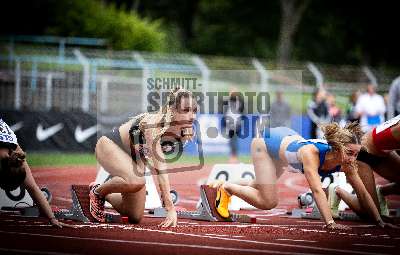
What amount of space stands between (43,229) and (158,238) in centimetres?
143

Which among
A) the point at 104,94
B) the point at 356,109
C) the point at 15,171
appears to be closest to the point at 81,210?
the point at 15,171

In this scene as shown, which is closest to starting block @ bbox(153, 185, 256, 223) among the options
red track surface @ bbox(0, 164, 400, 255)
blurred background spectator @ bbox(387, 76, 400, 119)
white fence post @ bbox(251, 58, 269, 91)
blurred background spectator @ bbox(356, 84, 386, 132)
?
red track surface @ bbox(0, 164, 400, 255)

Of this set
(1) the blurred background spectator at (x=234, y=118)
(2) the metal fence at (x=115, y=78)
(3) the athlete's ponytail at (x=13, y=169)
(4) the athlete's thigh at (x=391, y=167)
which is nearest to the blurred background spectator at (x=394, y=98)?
(4) the athlete's thigh at (x=391, y=167)

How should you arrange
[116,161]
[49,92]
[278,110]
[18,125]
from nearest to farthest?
[116,161] < [18,125] < [49,92] < [278,110]

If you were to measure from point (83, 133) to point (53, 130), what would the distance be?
97 cm

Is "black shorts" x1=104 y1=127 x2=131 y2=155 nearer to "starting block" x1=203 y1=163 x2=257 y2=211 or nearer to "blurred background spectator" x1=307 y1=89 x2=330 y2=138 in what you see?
"starting block" x1=203 y1=163 x2=257 y2=211

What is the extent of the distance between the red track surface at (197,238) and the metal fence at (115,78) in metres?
15.6

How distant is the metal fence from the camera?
1168 inches

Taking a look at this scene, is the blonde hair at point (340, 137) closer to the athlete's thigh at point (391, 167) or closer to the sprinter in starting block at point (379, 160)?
the sprinter in starting block at point (379, 160)

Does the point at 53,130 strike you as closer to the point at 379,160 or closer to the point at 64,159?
the point at 64,159

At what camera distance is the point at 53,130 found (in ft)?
86.7

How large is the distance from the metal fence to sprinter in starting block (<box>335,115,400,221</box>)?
1516 cm

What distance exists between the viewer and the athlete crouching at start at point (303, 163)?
12.0 metres

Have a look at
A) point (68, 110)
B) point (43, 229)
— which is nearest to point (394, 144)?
point (43, 229)
